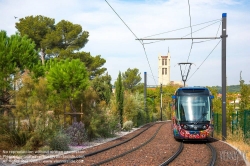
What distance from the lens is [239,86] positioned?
23.4 meters

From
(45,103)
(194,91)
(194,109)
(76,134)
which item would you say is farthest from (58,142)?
(194,91)

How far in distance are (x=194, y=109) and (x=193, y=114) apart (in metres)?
0.30

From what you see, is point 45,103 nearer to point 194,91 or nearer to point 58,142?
point 58,142

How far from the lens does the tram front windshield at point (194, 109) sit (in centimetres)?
1930

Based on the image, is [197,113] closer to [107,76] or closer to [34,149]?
[34,149]

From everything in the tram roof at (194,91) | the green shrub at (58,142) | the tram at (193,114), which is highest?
the tram roof at (194,91)

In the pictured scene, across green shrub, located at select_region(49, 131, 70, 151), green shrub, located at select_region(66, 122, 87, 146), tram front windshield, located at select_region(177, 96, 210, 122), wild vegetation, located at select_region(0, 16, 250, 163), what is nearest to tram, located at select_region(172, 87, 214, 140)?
tram front windshield, located at select_region(177, 96, 210, 122)

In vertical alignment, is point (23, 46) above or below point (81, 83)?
above

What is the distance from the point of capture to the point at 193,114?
19375 mm

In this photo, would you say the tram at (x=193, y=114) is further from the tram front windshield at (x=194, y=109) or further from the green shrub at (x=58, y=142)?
the green shrub at (x=58, y=142)

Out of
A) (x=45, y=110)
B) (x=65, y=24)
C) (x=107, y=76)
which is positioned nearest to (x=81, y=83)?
(x=45, y=110)

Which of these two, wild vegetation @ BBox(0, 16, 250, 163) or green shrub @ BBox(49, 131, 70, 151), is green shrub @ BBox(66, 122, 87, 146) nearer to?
wild vegetation @ BBox(0, 16, 250, 163)

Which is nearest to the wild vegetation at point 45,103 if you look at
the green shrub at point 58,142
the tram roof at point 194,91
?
the green shrub at point 58,142

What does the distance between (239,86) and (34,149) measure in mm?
14354
